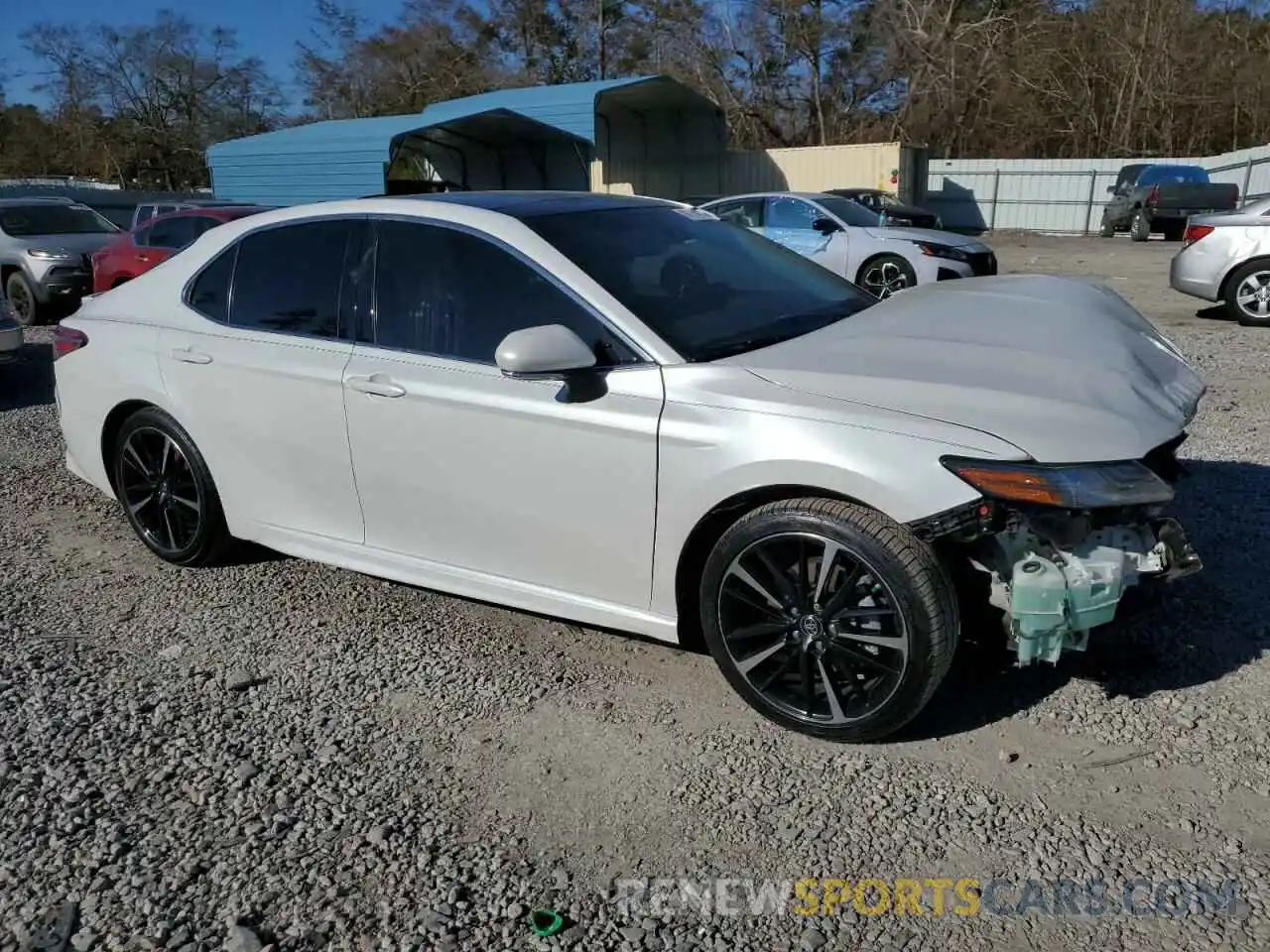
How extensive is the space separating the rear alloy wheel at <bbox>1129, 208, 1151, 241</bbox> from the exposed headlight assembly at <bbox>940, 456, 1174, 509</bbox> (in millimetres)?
26228

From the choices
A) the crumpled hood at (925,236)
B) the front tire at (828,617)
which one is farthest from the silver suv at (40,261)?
the front tire at (828,617)

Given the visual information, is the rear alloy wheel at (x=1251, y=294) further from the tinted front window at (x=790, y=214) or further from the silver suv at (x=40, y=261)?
the silver suv at (x=40, y=261)

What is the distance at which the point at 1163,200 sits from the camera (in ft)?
81.5

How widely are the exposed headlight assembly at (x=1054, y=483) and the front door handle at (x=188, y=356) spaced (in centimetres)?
299

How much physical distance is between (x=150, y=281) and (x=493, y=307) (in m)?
1.99

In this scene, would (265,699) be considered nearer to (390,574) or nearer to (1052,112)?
(390,574)

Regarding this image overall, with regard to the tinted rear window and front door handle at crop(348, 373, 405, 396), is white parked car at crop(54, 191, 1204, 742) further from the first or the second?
the tinted rear window

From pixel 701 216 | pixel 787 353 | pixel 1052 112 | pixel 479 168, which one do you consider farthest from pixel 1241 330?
pixel 1052 112

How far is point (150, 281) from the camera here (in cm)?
455

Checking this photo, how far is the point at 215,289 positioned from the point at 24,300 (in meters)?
10.9

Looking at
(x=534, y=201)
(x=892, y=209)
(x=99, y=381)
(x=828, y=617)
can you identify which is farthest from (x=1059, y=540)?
(x=892, y=209)

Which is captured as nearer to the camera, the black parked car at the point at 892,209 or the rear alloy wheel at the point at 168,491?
the rear alloy wheel at the point at 168,491

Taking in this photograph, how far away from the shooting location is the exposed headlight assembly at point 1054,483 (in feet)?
8.75

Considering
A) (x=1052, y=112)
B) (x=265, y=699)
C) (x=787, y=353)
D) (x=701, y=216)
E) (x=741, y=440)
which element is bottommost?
(x=265, y=699)
